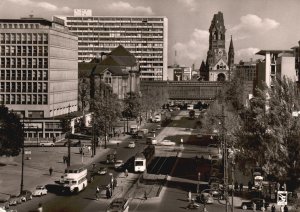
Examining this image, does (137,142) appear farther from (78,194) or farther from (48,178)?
(78,194)

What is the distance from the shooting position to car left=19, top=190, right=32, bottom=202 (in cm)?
5348

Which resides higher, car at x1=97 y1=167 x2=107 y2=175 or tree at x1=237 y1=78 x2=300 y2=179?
tree at x1=237 y1=78 x2=300 y2=179

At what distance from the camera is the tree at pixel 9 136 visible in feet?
239

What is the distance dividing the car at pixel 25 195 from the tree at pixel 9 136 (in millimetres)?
18363

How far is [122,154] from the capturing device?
88.8 meters

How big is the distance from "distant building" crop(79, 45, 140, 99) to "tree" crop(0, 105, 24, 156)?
268ft

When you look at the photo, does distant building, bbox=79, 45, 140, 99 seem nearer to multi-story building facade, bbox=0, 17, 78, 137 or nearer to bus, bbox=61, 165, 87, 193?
multi-story building facade, bbox=0, 17, 78, 137

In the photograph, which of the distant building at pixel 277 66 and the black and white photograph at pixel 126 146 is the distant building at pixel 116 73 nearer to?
the black and white photograph at pixel 126 146

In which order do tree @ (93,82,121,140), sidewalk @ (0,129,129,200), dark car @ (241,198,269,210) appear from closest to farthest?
dark car @ (241,198,269,210), sidewalk @ (0,129,129,200), tree @ (93,82,121,140)

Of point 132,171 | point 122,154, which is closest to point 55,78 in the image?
point 122,154

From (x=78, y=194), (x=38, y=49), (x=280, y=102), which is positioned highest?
(x=38, y=49)

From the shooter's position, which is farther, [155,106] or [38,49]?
[155,106]

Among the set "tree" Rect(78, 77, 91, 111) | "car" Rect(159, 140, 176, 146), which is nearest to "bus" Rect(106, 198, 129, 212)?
"car" Rect(159, 140, 176, 146)

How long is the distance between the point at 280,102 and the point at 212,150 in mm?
43067
